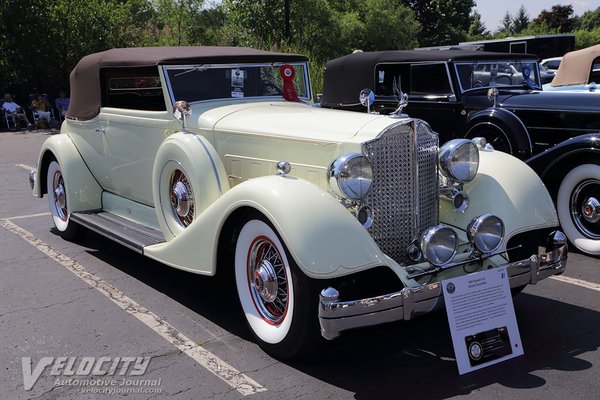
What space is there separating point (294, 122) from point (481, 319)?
1696 millimetres

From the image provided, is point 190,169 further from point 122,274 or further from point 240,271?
point 122,274

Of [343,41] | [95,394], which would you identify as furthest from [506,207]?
[343,41]

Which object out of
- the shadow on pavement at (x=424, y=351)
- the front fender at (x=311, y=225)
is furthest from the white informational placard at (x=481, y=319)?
the front fender at (x=311, y=225)

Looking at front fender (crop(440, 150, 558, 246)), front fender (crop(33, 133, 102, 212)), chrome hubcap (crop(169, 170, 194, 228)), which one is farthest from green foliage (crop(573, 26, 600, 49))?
chrome hubcap (crop(169, 170, 194, 228))

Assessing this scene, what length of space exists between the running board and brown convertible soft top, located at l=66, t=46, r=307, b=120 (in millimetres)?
928

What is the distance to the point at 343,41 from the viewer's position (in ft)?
87.9

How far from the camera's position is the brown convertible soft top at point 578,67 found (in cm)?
845

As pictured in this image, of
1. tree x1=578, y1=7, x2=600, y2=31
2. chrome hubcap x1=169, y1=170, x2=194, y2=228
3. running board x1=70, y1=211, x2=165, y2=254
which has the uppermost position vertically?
tree x1=578, y1=7, x2=600, y2=31

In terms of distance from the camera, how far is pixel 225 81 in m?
4.87

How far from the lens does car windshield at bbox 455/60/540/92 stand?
747 centimetres

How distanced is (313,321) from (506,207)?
1445 mm

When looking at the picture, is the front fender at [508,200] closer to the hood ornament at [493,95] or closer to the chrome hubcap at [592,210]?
the chrome hubcap at [592,210]

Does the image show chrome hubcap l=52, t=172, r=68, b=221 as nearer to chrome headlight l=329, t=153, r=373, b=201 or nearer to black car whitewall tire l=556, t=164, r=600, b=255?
chrome headlight l=329, t=153, r=373, b=201

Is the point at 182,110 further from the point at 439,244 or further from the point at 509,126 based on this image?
the point at 509,126
